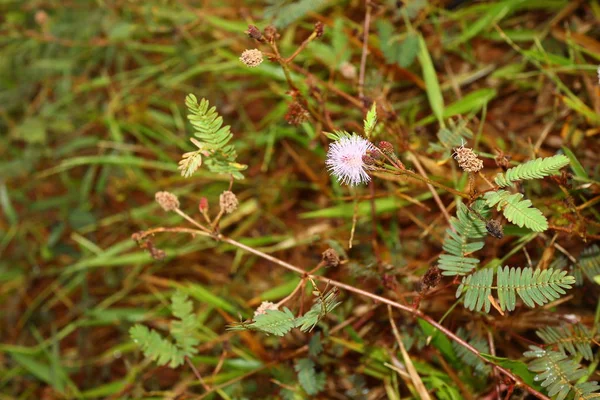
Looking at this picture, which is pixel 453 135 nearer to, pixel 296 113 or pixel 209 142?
pixel 296 113

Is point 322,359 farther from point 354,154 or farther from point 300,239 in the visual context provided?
point 354,154

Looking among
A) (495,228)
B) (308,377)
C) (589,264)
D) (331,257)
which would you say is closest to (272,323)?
(331,257)

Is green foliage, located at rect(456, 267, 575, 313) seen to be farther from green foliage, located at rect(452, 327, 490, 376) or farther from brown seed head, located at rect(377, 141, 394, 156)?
brown seed head, located at rect(377, 141, 394, 156)

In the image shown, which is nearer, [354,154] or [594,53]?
[354,154]

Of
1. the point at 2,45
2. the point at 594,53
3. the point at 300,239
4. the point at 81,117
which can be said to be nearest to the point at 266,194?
the point at 300,239

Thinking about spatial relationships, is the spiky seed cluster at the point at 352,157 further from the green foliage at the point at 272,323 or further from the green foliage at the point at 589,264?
the green foliage at the point at 589,264

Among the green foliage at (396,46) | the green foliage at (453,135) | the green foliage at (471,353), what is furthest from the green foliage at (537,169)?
the green foliage at (396,46)

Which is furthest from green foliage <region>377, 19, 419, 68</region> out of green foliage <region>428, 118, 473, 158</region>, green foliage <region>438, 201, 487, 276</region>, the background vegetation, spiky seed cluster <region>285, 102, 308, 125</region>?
green foliage <region>438, 201, 487, 276</region>
